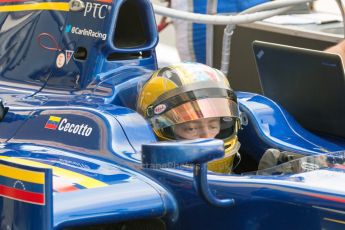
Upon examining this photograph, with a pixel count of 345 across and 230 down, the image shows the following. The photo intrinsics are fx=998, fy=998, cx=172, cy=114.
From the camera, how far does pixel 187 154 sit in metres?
3.06

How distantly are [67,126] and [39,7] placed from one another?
969 mm

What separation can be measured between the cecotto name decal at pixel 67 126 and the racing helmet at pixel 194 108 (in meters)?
0.24

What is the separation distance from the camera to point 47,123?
3.87 meters

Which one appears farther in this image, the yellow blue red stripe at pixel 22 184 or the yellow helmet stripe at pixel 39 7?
the yellow helmet stripe at pixel 39 7

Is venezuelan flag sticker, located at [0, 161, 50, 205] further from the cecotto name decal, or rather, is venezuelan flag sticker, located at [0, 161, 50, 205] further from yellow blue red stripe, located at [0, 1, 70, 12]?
yellow blue red stripe, located at [0, 1, 70, 12]

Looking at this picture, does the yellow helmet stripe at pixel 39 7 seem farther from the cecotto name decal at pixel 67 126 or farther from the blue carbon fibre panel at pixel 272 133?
the blue carbon fibre panel at pixel 272 133

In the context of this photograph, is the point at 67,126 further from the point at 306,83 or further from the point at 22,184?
the point at 306,83

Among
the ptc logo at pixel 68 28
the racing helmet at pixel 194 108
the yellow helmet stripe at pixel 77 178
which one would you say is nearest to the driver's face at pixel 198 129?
the racing helmet at pixel 194 108

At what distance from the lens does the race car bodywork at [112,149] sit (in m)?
3.11

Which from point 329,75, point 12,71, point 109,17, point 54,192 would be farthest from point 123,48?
point 54,192

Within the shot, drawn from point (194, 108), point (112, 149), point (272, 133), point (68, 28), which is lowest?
point (272, 133)

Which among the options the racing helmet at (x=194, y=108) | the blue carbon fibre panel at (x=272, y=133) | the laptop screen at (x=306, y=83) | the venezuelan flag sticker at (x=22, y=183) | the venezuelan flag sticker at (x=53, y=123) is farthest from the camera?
the laptop screen at (x=306, y=83)

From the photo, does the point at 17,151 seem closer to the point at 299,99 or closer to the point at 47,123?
the point at 47,123

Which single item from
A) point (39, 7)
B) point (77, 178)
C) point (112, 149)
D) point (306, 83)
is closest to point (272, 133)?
point (306, 83)
